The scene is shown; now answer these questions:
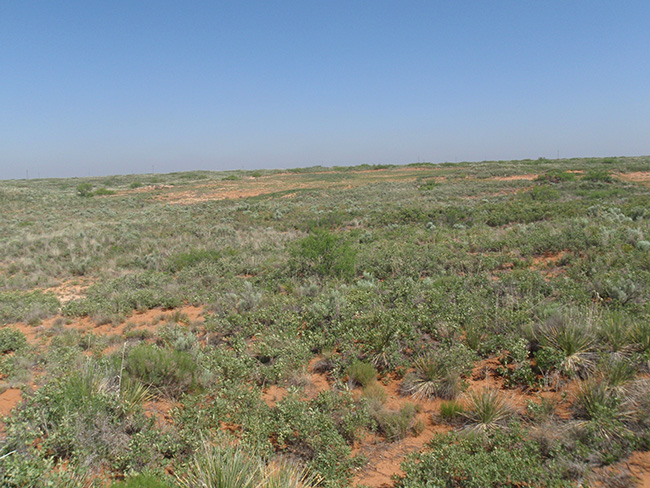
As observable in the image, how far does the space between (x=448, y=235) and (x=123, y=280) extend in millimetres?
9980

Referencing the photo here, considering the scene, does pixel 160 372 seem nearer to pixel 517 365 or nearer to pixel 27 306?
pixel 517 365

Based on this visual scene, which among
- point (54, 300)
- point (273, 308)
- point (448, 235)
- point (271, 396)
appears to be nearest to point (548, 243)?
point (448, 235)

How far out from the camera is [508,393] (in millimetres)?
4289

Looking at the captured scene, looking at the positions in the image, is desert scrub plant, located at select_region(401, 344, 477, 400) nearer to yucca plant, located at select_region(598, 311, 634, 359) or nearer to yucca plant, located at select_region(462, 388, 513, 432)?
yucca plant, located at select_region(462, 388, 513, 432)

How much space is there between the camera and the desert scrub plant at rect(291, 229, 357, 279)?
9.05 meters

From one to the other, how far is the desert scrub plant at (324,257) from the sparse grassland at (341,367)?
8cm

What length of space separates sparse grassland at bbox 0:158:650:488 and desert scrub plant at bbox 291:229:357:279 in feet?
0.25

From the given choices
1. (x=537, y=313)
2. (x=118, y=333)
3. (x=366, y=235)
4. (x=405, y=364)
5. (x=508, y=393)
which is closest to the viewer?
(x=508, y=393)

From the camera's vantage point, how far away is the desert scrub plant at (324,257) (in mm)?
9047

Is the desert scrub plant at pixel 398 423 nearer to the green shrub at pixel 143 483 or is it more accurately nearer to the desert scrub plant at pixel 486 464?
the desert scrub plant at pixel 486 464

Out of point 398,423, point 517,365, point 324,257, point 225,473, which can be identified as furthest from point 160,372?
point 324,257

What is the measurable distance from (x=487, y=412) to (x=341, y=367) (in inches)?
79.1

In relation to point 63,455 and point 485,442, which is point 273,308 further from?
point 485,442

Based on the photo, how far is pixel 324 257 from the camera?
9.55 metres
